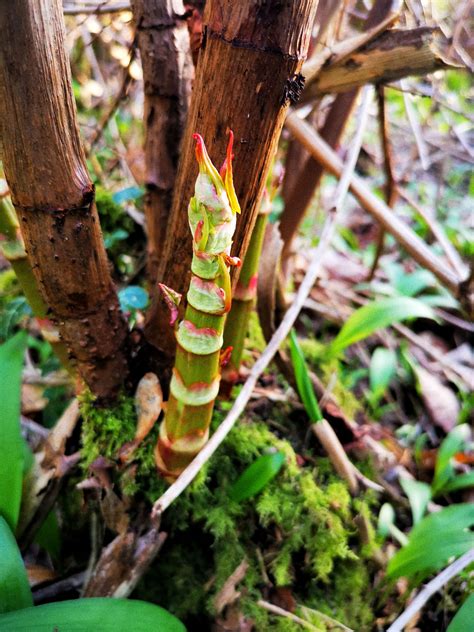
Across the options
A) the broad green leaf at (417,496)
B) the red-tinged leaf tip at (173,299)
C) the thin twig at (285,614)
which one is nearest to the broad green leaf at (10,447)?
the red-tinged leaf tip at (173,299)

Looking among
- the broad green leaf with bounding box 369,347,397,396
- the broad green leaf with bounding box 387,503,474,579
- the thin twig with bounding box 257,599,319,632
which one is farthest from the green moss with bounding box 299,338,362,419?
the thin twig with bounding box 257,599,319,632

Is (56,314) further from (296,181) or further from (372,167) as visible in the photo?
(372,167)

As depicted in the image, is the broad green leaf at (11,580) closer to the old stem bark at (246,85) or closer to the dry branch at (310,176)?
the old stem bark at (246,85)

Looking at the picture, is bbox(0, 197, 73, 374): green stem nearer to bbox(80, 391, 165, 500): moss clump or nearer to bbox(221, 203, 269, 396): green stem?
bbox(80, 391, 165, 500): moss clump

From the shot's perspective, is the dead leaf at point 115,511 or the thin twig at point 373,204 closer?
the dead leaf at point 115,511

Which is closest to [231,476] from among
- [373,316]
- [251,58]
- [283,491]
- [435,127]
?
[283,491]

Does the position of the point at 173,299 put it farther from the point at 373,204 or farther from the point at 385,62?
the point at 373,204
